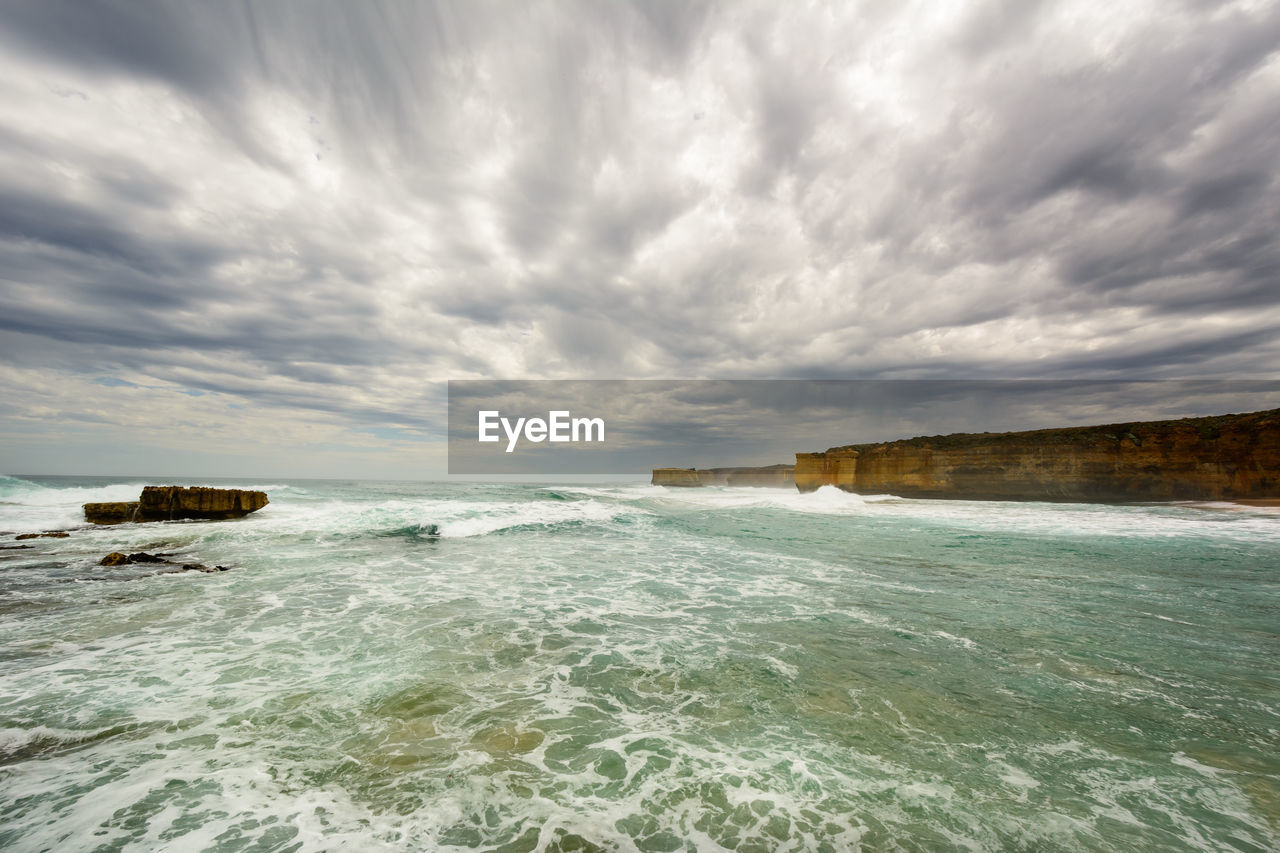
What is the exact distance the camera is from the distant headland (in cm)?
3375

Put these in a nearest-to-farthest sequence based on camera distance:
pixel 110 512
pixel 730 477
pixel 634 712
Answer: pixel 634 712 → pixel 110 512 → pixel 730 477

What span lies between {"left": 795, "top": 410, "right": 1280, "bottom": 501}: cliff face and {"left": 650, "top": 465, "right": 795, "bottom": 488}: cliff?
6081 cm

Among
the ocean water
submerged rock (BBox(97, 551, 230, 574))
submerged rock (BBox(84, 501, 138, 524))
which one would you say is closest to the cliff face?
the ocean water

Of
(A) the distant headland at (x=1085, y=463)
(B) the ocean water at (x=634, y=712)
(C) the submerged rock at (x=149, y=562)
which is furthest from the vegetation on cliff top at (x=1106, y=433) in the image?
(C) the submerged rock at (x=149, y=562)

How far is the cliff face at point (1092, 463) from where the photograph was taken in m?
33.7

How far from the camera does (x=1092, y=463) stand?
39688 millimetres

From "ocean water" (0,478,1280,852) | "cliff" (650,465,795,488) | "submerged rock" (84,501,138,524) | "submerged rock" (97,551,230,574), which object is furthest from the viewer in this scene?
"cliff" (650,465,795,488)

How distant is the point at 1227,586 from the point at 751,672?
1136 centimetres

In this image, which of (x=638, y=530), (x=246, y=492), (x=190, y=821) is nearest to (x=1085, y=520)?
(x=638, y=530)

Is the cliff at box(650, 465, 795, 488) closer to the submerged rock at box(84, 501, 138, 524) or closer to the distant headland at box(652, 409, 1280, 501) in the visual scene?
the distant headland at box(652, 409, 1280, 501)

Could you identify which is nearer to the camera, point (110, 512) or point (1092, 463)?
point (110, 512)

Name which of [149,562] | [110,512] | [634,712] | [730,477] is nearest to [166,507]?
[110,512]

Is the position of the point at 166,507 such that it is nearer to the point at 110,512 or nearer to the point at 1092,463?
the point at 110,512

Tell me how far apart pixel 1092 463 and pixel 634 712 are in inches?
2103
